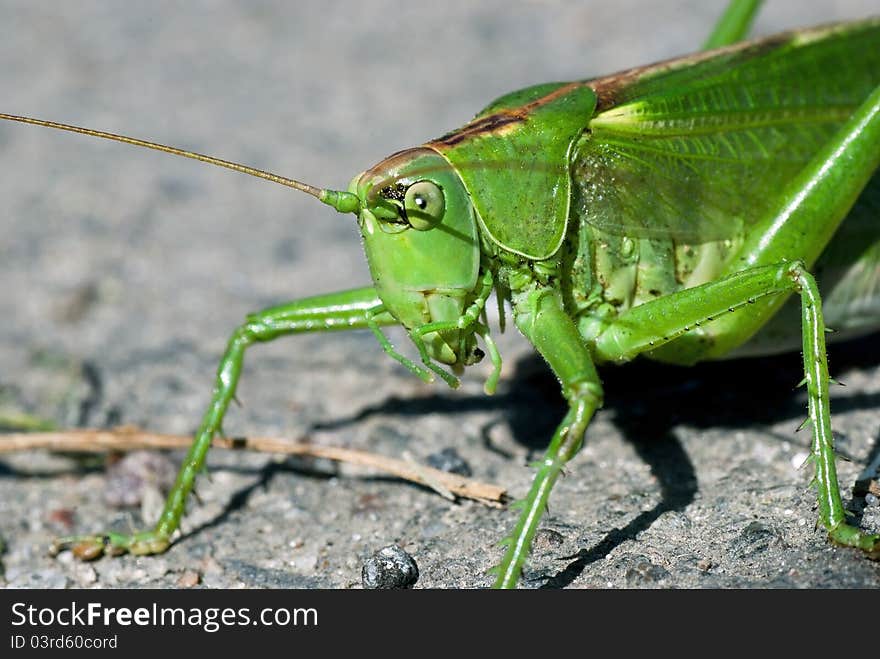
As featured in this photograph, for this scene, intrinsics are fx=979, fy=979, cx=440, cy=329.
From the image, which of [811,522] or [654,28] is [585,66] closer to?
[654,28]

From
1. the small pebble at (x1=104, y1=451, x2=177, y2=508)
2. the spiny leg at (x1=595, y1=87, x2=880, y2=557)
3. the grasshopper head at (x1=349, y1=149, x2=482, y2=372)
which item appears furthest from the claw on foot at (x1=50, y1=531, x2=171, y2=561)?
the spiny leg at (x1=595, y1=87, x2=880, y2=557)

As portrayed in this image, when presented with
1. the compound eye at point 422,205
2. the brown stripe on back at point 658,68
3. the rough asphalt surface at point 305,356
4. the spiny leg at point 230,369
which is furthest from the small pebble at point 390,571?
the brown stripe on back at point 658,68

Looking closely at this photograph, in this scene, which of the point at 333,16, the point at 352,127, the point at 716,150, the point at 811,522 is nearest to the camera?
the point at 811,522

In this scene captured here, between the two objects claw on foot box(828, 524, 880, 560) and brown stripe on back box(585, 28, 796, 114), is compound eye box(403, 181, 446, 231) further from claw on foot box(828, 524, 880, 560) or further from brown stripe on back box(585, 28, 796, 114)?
claw on foot box(828, 524, 880, 560)

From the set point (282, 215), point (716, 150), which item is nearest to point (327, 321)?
point (716, 150)

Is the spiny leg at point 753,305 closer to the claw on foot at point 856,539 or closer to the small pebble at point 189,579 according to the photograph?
the claw on foot at point 856,539

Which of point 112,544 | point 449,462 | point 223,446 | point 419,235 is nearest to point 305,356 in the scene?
point 223,446

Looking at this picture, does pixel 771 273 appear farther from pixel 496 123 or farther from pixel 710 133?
pixel 496 123
